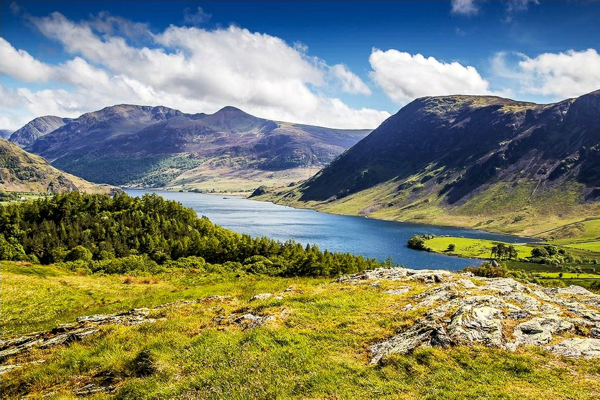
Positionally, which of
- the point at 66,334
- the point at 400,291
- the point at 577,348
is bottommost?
the point at 66,334

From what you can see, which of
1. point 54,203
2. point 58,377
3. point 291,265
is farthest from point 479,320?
point 54,203

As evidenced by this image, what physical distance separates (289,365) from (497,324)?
1357cm

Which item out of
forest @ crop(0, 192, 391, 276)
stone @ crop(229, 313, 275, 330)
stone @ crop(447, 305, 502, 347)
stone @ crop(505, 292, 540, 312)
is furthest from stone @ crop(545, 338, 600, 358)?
forest @ crop(0, 192, 391, 276)

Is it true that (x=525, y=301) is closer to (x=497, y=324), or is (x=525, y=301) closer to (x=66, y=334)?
(x=497, y=324)

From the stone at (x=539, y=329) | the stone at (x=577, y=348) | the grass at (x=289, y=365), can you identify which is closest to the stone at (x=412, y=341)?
the grass at (x=289, y=365)

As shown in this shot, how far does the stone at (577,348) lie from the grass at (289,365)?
868mm

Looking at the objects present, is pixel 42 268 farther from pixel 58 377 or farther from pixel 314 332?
pixel 314 332

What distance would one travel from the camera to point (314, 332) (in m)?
23.0

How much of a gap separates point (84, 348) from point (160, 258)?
3016 inches

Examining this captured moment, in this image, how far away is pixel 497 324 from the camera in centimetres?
2220

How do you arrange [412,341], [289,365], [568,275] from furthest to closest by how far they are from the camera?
[568,275] < [412,341] < [289,365]

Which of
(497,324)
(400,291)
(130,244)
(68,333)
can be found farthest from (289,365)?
(130,244)

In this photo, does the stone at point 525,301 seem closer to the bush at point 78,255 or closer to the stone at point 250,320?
the stone at point 250,320

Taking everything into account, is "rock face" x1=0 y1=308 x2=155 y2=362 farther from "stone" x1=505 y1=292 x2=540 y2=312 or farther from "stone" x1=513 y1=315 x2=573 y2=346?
"stone" x1=505 y1=292 x2=540 y2=312
